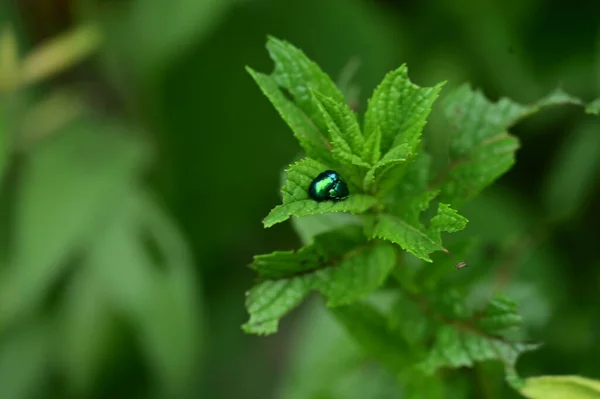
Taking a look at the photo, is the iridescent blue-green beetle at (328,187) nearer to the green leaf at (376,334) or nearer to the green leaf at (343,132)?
the green leaf at (343,132)

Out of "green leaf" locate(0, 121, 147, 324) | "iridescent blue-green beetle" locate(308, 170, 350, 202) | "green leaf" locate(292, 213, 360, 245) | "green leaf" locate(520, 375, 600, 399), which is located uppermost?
"green leaf" locate(0, 121, 147, 324)

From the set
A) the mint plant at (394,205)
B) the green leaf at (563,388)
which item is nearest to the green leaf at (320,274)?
the mint plant at (394,205)

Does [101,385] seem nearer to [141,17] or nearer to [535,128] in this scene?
[141,17]

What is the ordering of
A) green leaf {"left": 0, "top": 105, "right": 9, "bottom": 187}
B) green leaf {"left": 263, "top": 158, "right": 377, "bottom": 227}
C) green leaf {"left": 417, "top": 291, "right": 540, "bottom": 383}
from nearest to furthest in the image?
1. green leaf {"left": 263, "top": 158, "right": 377, "bottom": 227}
2. green leaf {"left": 417, "top": 291, "right": 540, "bottom": 383}
3. green leaf {"left": 0, "top": 105, "right": 9, "bottom": 187}

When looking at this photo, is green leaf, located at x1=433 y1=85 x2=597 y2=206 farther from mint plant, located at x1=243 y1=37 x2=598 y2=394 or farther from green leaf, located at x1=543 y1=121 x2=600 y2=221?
green leaf, located at x1=543 y1=121 x2=600 y2=221

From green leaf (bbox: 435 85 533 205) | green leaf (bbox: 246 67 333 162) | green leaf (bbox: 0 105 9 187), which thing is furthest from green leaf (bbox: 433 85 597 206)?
green leaf (bbox: 0 105 9 187)

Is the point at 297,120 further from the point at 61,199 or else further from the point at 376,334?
the point at 61,199

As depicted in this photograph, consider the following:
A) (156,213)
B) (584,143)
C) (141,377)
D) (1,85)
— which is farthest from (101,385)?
(584,143)
